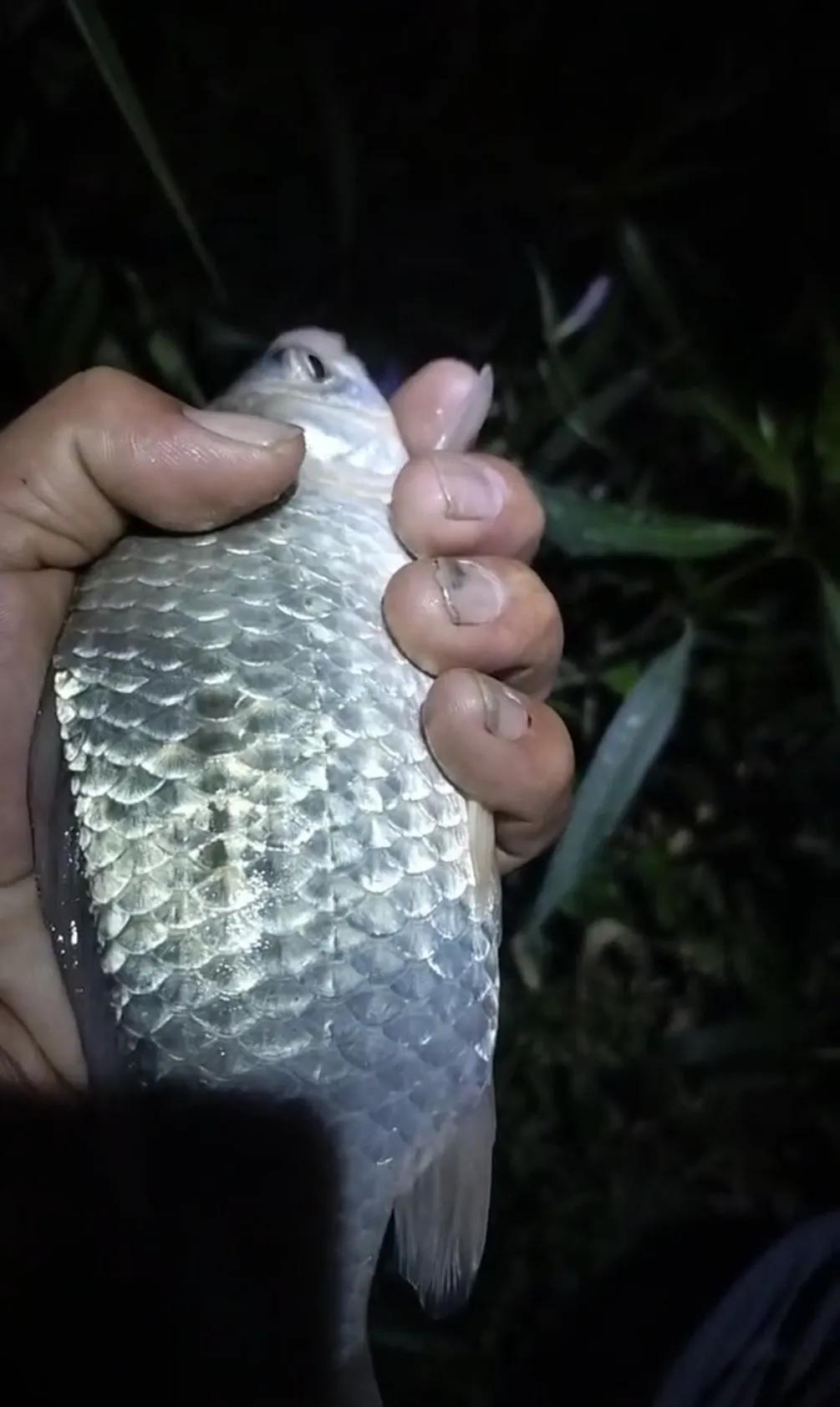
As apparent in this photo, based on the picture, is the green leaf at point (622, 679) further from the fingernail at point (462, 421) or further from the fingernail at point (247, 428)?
the fingernail at point (247, 428)

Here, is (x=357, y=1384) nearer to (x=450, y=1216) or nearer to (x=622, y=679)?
(x=450, y=1216)

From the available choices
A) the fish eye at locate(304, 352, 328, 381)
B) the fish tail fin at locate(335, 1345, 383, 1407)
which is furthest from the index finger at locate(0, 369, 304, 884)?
the fish tail fin at locate(335, 1345, 383, 1407)

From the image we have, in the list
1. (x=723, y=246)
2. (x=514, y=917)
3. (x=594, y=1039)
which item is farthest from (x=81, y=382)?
(x=594, y=1039)

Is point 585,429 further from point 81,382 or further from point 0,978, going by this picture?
point 0,978

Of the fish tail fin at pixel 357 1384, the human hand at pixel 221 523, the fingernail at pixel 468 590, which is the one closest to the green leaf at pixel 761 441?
the human hand at pixel 221 523

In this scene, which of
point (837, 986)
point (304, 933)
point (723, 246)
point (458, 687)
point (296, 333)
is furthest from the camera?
point (837, 986)
